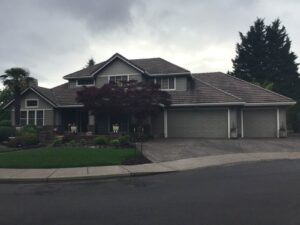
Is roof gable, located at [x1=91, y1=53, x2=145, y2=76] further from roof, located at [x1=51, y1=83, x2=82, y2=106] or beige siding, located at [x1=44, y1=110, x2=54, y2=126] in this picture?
beige siding, located at [x1=44, y1=110, x2=54, y2=126]

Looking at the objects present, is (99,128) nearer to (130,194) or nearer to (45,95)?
(45,95)

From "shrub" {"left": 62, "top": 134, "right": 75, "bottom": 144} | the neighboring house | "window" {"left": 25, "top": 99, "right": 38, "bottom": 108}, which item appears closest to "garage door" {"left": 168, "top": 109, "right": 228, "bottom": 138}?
the neighboring house

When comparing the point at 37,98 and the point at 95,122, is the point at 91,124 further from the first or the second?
the point at 37,98

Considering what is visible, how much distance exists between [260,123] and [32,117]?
724 inches

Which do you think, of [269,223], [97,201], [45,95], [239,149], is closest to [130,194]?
[97,201]

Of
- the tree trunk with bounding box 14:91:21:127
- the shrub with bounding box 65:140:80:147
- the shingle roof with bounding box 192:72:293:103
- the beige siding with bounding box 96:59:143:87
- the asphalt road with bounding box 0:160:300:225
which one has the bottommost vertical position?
the asphalt road with bounding box 0:160:300:225

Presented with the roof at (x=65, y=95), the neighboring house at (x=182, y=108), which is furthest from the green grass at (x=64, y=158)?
the roof at (x=65, y=95)

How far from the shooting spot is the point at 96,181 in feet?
43.2

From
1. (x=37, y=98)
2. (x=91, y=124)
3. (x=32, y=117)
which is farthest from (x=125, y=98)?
(x=32, y=117)

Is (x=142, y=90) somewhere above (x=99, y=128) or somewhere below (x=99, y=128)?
above

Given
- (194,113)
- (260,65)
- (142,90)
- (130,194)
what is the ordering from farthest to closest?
(260,65) < (194,113) < (142,90) < (130,194)

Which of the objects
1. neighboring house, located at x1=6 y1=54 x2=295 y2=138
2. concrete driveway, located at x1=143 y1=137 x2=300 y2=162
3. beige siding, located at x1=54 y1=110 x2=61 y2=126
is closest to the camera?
concrete driveway, located at x1=143 y1=137 x2=300 y2=162

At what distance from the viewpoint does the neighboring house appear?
29594 millimetres

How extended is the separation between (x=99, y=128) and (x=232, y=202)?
22.9 m
